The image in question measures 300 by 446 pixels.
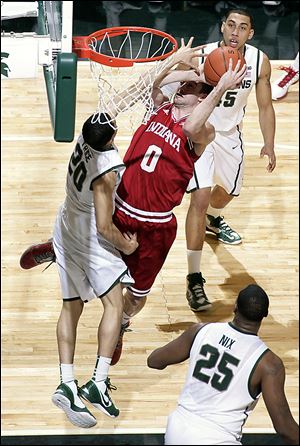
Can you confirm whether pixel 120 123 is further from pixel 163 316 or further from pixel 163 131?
pixel 163 131

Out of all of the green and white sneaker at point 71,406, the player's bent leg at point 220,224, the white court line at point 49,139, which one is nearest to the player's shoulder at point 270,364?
the green and white sneaker at point 71,406

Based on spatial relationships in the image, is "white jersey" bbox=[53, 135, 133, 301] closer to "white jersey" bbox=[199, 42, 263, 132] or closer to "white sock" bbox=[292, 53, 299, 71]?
"white jersey" bbox=[199, 42, 263, 132]

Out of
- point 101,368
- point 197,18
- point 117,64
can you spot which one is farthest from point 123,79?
point 197,18

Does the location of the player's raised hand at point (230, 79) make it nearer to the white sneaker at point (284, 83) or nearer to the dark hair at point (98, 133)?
the dark hair at point (98, 133)

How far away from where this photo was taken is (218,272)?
751 cm

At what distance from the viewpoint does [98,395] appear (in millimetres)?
5879

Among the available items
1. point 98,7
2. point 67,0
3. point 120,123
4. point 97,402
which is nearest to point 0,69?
point 67,0

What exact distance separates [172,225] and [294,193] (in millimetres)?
2436

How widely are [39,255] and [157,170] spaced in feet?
3.35

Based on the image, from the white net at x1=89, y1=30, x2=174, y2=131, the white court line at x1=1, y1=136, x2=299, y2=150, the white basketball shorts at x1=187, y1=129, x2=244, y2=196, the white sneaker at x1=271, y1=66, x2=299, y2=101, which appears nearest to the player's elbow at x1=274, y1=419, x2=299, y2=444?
the white net at x1=89, y1=30, x2=174, y2=131

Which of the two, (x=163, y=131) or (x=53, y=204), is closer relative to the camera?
(x=163, y=131)

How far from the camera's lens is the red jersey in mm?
6012

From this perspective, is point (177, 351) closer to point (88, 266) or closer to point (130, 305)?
point (88, 266)

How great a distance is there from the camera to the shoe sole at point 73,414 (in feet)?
19.1
